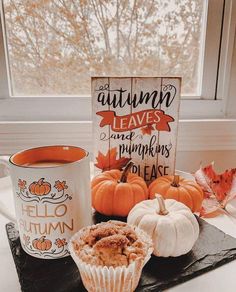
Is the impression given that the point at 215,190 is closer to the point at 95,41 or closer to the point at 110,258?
the point at 110,258

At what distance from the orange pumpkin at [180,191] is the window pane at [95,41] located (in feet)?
1.56

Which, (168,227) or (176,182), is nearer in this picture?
(168,227)

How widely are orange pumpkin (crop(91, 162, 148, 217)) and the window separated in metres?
0.42

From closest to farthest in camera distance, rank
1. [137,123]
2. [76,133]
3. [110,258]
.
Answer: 1. [110,258]
2. [137,123]
3. [76,133]

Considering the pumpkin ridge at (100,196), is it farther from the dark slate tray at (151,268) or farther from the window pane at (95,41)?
the window pane at (95,41)

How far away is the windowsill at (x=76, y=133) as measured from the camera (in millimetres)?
895

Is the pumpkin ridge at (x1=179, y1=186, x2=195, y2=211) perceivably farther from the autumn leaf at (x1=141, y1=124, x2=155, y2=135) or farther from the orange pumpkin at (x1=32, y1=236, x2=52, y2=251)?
the orange pumpkin at (x1=32, y1=236, x2=52, y2=251)

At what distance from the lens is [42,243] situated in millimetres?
441

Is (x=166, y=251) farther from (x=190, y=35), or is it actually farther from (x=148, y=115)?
(x=190, y=35)

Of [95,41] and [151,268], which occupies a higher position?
[95,41]

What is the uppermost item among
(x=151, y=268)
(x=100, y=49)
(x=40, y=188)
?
(x=100, y=49)

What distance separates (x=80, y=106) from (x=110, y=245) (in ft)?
2.07

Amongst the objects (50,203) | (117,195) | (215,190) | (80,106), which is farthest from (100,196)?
(80,106)

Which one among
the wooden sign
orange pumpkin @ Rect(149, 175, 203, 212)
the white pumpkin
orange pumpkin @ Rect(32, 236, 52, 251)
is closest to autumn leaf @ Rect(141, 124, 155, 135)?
the wooden sign
